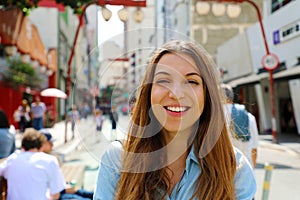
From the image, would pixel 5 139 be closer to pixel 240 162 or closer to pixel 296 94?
pixel 240 162

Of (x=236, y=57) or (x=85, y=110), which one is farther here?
(x=236, y=57)

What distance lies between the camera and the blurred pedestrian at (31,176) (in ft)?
11.2

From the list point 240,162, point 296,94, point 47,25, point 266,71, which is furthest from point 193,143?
point 47,25

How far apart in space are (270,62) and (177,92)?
11735mm

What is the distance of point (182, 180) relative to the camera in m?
1.47

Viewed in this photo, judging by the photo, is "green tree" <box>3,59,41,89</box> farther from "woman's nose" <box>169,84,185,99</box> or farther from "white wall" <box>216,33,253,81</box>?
"woman's nose" <box>169,84,185,99</box>

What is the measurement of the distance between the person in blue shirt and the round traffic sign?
1136 cm

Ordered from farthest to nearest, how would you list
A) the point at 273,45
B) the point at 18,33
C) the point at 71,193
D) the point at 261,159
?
the point at 273,45 < the point at 18,33 < the point at 261,159 < the point at 71,193

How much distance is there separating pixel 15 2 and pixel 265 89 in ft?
42.5

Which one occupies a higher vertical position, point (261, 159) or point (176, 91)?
point (176, 91)

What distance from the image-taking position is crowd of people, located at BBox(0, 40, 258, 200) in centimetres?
141

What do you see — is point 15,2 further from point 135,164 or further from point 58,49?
point 58,49

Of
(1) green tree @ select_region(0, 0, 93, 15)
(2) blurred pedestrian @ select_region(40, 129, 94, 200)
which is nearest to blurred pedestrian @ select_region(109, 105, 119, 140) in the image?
(2) blurred pedestrian @ select_region(40, 129, 94, 200)

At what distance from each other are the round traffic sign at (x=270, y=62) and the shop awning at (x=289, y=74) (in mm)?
1173
